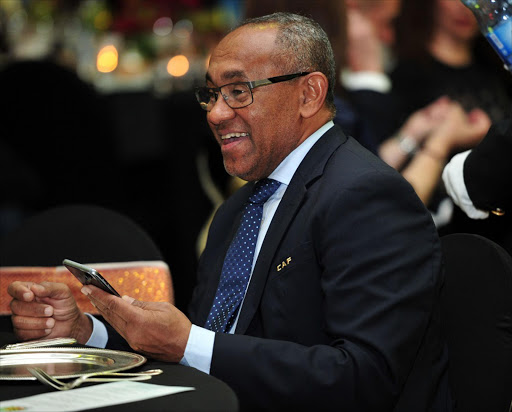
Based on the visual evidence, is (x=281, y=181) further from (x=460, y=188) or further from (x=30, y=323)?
(x=30, y=323)

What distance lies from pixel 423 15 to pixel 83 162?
1.77 m

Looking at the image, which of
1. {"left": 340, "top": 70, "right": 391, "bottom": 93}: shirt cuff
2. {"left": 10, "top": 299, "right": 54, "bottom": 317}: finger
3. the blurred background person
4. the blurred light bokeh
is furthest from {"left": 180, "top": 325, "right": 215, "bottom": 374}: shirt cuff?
the blurred light bokeh

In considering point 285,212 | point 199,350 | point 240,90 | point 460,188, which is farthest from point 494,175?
point 199,350

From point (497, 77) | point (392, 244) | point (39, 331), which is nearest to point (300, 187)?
point (392, 244)

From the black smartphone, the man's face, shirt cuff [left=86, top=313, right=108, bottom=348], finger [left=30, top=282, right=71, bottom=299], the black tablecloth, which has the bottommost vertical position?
shirt cuff [left=86, top=313, right=108, bottom=348]

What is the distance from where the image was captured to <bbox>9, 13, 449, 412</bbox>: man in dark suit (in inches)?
64.7

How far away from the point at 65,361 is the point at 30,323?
340 mm

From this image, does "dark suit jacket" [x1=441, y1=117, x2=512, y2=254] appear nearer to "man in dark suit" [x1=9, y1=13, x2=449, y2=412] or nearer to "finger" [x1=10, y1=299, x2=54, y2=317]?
"man in dark suit" [x1=9, y1=13, x2=449, y2=412]

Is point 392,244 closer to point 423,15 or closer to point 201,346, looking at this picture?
point 201,346

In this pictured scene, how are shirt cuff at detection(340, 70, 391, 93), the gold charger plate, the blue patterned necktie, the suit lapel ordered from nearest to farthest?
the gold charger plate < the suit lapel < the blue patterned necktie < shirt cuff at detection(340, 70, 391, 93)

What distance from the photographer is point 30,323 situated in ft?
6.29

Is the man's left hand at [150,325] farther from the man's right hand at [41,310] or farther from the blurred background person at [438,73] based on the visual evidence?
the blurred background person at [438,73]

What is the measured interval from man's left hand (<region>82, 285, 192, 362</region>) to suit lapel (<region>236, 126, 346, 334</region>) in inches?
8.3

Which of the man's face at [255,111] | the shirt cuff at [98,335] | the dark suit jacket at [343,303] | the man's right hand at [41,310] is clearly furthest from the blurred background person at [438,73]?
the man's right hand at [41,310]
